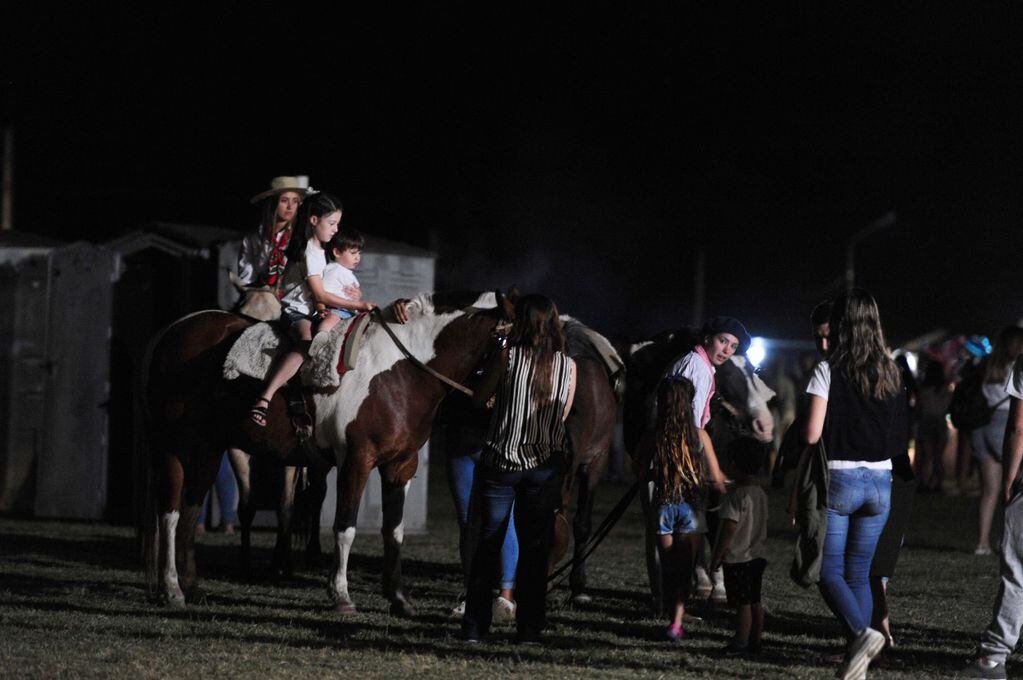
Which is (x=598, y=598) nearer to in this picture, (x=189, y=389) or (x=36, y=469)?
(x=189, y=389)

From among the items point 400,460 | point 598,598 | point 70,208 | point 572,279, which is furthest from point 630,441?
point 572,279

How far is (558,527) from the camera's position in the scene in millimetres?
9422

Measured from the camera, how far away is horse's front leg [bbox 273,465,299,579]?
1106 cm

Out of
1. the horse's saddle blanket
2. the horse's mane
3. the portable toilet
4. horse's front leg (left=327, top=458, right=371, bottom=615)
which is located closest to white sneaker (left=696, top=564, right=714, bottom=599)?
the horse's mane

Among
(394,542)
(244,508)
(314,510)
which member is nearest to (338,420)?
(394,542)

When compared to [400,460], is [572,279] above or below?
above

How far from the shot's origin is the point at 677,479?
318 inches

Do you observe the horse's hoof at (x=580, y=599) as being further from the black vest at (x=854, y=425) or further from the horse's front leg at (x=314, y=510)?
the black vest at (x=854, y=425)

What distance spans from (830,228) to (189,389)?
60.6m

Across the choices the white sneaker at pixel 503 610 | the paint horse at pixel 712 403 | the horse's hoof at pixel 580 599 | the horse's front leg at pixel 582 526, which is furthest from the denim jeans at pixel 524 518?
the horse's front leg at pixel 582 526

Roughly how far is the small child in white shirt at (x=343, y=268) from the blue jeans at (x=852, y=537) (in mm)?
3769

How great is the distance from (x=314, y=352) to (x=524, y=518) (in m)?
2.35

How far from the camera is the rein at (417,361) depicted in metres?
9.05

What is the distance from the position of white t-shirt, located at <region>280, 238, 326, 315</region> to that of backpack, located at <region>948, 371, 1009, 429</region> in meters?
8.03
